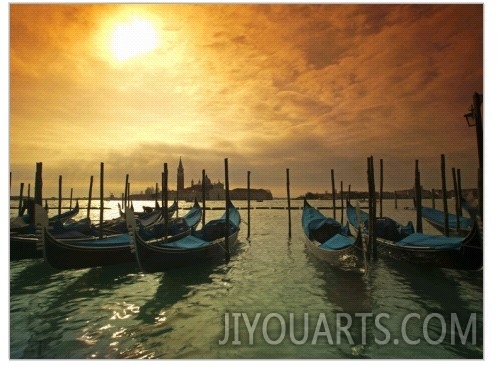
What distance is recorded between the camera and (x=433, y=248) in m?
6.02

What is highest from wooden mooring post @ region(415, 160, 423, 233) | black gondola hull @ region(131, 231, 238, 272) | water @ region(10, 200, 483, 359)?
wooden mooring post @ region(415, 160, 423, 233)

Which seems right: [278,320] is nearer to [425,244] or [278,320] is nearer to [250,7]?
[425,244]

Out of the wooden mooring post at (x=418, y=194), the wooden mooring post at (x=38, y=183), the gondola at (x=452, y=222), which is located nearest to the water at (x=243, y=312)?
the wooden mooring post at (x=38, y=183)

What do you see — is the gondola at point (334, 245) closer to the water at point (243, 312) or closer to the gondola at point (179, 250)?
the water at point (243, 312)

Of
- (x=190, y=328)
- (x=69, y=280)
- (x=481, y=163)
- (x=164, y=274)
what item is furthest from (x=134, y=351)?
(x=481, y=163)

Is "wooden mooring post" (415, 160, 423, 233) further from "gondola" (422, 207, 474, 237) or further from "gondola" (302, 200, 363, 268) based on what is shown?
"gondola" (422, 207, 474, 237)

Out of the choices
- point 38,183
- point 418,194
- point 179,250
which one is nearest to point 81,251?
point 179,250

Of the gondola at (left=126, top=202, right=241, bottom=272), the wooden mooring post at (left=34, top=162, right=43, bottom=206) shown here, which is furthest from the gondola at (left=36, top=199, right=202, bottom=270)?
the wooden mooring post at (left=34, top=162, right=43, bottom=206)

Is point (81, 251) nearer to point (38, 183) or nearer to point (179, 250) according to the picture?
point (179, 250)

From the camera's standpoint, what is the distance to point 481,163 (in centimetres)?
448

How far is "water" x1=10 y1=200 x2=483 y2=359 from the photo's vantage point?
3533mm

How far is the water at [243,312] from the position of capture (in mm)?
3533

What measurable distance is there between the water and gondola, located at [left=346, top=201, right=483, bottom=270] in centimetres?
37

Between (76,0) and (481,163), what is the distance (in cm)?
624
